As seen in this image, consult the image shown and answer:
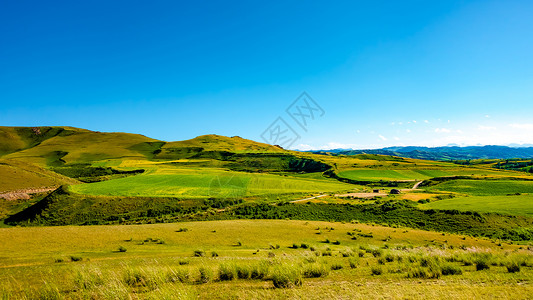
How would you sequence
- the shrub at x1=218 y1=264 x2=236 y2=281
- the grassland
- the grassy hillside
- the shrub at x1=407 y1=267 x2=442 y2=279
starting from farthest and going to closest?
the grassy hillside
the shrub at x1=407 y1=267 x2=442 y2=279
the shrub at x1=218 y1=264 x2=236 y2=281
the grassland

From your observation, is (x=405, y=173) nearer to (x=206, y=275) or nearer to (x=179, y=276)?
(x=206, y=275)

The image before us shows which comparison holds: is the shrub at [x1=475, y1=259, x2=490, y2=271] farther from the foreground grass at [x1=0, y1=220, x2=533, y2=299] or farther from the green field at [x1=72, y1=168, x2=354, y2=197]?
the green field at [x1=72, y1=168, x2=354, y2=197]

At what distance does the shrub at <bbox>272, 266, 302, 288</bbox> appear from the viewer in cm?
853

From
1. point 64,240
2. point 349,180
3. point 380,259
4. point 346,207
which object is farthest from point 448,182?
point 64,240

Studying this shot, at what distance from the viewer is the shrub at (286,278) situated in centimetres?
853

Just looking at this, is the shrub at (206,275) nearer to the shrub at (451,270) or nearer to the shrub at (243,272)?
the shrub at (243,272)

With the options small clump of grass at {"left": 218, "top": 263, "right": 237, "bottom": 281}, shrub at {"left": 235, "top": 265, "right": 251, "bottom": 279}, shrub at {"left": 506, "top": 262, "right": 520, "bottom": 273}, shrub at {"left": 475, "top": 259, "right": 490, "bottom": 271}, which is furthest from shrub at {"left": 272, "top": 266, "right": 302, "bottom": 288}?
shrub at {"left": 506, "top": 262, "right": 520, "bottom": 273}

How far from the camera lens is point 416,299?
718 cm

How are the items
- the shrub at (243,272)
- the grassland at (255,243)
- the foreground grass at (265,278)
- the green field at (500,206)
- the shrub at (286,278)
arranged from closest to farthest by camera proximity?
the foreground grass at (265,278) → the grassland at (255,243) → the shrub at (286,278) → the shrub at (243,272) → the green field at (500,206)

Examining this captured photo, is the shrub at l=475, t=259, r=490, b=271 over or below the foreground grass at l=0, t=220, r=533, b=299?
below

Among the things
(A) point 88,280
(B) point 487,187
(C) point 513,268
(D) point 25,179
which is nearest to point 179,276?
(A) point 88,280

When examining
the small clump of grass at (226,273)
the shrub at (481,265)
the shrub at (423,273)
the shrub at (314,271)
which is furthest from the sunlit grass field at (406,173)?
the small clump of grass at (226,273)

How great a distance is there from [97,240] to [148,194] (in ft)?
101

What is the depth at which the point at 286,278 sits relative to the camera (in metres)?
8.63
